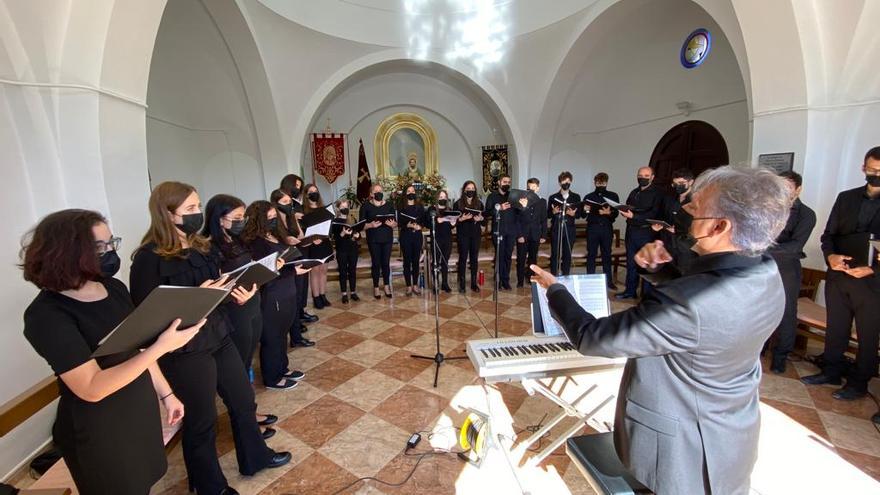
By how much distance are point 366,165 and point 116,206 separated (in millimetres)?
6975

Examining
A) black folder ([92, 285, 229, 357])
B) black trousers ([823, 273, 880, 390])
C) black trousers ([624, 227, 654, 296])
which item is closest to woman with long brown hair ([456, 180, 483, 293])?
black trousers ([624, 227, 654, 296])

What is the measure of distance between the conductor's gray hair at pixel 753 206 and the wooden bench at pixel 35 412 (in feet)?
7.49

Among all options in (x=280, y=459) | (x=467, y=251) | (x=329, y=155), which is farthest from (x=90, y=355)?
(x=329, y=155)

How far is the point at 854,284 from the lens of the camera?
9.00ft

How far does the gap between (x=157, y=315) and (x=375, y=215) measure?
414 centimetres

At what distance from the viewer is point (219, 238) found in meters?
2.30

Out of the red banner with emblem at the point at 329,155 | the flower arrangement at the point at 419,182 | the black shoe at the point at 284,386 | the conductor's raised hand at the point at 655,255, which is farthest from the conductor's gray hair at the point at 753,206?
the red banner with emblem at the point at 329,155

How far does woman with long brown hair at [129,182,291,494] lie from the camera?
1.72 meters

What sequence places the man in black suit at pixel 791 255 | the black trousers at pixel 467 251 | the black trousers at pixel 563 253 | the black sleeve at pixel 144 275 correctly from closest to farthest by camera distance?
1. the black sleeve at pixel 144 275
2. the man in black suit at pixel 791 255
3. the black trousers at pixel 467 251
4. the black trousers at pixel 563 253

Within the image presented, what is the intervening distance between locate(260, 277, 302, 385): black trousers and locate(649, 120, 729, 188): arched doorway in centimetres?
700

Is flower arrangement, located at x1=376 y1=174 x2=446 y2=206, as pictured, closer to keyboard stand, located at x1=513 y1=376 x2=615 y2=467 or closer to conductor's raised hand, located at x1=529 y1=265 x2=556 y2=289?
keyboard stand, located at x1=513 y1=376 x2=615 y2=467

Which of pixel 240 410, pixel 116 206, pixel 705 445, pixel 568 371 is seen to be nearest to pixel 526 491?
pixel 568 371

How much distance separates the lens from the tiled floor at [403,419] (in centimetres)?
217

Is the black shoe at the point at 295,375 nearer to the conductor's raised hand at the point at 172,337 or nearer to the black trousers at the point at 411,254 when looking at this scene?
the conductor's raised hand at the point at 172,337
